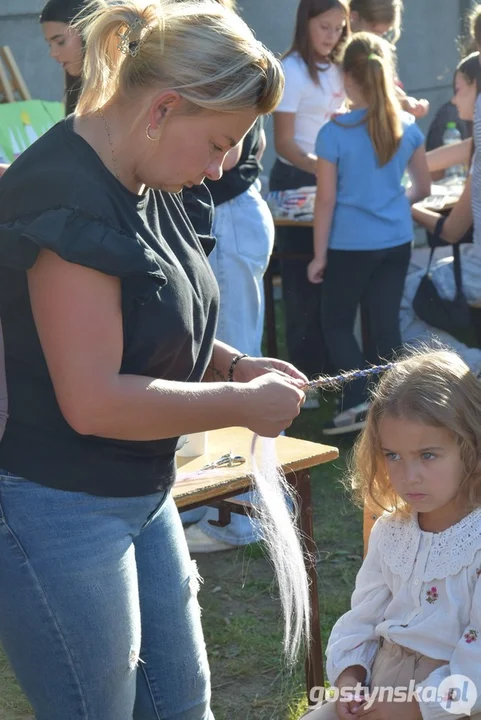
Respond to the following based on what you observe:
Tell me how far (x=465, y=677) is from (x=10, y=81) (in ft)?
16.5

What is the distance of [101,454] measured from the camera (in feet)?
5.27

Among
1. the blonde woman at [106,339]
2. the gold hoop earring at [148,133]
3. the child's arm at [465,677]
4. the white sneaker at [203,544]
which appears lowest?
the white sneaker at [203,544]

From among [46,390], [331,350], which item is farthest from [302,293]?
[46,390]

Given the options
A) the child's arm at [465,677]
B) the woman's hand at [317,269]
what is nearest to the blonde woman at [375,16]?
the woman's hand at [317,269]

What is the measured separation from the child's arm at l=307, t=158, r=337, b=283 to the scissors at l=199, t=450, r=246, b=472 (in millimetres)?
2253

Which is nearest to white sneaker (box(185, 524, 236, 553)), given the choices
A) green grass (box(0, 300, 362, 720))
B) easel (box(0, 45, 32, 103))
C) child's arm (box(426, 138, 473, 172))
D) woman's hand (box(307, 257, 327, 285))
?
green grass (box(0, 300, 362, 720))

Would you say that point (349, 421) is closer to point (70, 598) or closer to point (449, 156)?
point (449, 156)

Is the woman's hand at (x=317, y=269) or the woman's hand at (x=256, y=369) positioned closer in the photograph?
the woman's hand at (x=256, y=369)

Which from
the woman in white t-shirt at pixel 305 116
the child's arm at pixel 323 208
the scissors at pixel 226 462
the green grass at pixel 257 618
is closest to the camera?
the scissors at pixel 226 462

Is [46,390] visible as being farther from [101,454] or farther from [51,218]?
[51,218]

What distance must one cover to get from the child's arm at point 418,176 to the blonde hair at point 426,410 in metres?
2.65

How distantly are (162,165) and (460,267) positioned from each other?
11.4 ft

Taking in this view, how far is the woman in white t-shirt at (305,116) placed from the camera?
15.8ft

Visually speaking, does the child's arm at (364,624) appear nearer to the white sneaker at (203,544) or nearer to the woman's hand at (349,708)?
the woman's hand at (349,708)
